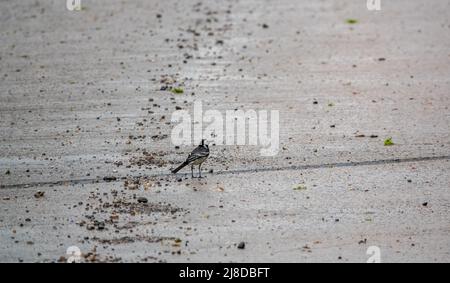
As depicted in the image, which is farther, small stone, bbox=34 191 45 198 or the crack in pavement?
the crack in pavement

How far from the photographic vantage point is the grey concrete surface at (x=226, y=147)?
8750 millimetres

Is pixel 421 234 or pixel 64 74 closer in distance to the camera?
pixel 421 234

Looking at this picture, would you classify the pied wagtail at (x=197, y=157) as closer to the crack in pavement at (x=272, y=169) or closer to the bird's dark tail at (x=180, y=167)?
the bird's dark tail at (x=180, y=167)

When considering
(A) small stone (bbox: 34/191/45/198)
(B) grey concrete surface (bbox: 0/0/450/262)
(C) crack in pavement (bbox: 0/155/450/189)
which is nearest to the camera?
(B) grey concrete surface (bbox: 0/0/450/262)

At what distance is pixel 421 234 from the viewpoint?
8.81 meters

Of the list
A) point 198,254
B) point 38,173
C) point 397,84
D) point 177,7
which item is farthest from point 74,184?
point 177,7

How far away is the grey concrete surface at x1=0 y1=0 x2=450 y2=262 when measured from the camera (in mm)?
8750

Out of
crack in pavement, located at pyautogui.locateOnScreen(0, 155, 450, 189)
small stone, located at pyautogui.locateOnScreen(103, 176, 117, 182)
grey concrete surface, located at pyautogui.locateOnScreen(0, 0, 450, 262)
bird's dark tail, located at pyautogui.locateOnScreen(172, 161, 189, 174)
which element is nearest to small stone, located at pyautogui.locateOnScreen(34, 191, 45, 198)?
grey concrete surface, located at pyautogui.locateOnScreen(0, 0, 450, 262)

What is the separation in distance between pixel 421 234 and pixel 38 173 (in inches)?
179

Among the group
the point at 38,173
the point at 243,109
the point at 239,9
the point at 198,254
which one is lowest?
the point at 198,254

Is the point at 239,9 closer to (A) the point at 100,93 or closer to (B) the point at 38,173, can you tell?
(A) the point at 100,93

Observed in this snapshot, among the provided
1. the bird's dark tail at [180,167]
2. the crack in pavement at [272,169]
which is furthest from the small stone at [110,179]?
the bird's dark tail at [180,167]

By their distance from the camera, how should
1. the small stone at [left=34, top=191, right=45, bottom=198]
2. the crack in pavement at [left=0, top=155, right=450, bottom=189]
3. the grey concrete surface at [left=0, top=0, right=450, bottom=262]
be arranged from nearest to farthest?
the grey concrete surface at [left=0, top=0, right=450, bottom=262], the small stone at [left=34, top=191, right=45, bottom=198], the crack in pavement at [left=0, top=155, right=450, bottom=189]

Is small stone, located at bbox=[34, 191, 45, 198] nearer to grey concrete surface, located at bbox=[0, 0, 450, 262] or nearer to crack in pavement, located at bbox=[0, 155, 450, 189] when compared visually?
grey concrete surface, located at bbox=[0, 0, 450, 262]
